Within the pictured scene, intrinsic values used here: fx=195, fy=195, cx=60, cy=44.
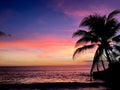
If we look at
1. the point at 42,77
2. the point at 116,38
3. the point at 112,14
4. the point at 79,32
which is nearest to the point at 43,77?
the point at 42,77

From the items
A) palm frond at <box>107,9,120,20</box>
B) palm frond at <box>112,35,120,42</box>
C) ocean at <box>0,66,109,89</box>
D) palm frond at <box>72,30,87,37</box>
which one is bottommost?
ocean at <box>0,66,109,89</box>

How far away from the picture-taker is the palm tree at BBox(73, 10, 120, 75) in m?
17.9

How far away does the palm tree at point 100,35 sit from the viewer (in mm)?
17884

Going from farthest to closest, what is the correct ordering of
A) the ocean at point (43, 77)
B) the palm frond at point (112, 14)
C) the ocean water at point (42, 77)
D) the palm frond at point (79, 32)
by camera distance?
the ocean water at point (42, 77) → the ocean at point (43, 77) → the palm frond at point (79, 32) → the palm frond at point (112, 14)

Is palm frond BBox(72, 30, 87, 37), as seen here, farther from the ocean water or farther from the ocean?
the ocean water

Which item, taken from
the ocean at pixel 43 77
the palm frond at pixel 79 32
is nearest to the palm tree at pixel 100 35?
the palm frond at pixel 79 32

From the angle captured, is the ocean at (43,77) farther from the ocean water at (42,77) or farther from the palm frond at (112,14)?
the palm frond at (112,14)

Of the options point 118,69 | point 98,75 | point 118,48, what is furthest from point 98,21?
point 98,75

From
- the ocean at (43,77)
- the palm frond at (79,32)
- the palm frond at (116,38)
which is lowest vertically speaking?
the ocean at (43,77)

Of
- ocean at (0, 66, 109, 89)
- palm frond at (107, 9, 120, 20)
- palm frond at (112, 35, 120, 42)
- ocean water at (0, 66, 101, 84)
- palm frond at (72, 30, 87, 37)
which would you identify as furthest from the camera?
ocean water at (0, 66, 101, 84)

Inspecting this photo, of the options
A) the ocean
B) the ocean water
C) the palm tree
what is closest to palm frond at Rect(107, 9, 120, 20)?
the palm tree

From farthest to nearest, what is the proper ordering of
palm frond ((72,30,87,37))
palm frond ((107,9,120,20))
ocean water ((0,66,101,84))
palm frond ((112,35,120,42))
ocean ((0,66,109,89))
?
ocean water ((0,66,101,84)) < ocean ((0,66,109,89)) < palm frond ((72,30,87,37)) < palm frond ((112,35,120,42)) < palm frond ((107,9,120,20))

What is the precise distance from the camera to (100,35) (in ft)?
60.7

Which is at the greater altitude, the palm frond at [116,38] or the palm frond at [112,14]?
the palm frond at [112,14]
